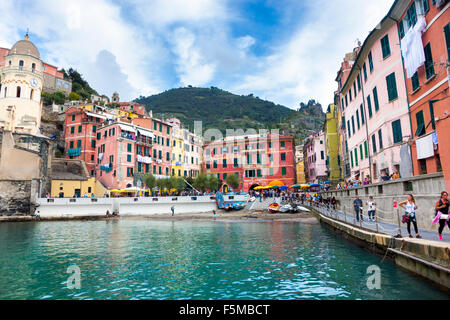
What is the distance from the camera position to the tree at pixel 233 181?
48.8 meters

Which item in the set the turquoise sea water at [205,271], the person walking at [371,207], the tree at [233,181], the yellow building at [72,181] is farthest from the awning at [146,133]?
the person walking at [371,207]

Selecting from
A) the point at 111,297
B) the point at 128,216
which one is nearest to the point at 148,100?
the point at 128,216

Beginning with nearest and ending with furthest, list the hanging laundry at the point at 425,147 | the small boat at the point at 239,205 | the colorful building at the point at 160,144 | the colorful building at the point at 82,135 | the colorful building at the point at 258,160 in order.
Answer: the hanging laundry at the point at 425,147 → the small boat at the point at 239,205 → the colorful building at the point at 82,135 → the colorful building at the point at 160,144 → the colorful building at the point at 258,160

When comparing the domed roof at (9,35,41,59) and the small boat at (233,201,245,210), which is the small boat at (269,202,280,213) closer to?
the small boat at (233,201,245,210)

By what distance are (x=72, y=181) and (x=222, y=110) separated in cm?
11197

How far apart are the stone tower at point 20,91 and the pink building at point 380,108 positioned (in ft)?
151

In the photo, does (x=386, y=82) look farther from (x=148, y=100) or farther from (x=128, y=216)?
(x=148, y=100)

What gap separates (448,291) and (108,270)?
11082 millimetres

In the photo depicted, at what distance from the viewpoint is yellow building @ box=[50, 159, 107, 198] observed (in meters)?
41.2

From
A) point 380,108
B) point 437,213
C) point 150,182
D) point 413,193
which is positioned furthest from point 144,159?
point 437,213

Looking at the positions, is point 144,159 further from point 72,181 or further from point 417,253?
point 417,253

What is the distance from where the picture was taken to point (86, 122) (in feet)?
159

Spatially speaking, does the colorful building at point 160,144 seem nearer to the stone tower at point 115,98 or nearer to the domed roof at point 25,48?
A: the domed roof at point 25,48

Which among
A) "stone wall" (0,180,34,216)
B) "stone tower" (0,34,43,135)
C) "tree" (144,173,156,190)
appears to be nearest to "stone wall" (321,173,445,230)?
"tree" (144,173,156,190)
